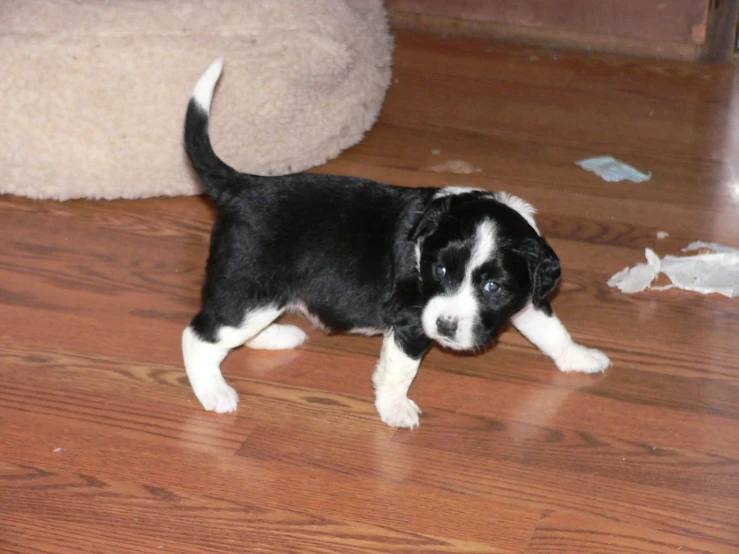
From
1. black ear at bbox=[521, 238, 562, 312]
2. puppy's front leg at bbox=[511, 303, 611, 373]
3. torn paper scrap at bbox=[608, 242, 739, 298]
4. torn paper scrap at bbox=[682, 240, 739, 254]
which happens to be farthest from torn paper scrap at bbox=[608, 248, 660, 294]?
black ear at bbox=[521, 238, 562, 312]

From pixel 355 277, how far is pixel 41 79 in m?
1.71

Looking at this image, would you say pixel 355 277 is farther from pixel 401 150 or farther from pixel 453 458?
pixel 401 150

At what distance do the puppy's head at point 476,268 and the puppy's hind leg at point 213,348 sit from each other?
484mm

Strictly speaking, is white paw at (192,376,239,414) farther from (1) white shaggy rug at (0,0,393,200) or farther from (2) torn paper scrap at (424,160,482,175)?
(2) torn paper scrap at (424,160,482,175)

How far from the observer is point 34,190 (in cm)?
380

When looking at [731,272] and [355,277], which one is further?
[731,272]

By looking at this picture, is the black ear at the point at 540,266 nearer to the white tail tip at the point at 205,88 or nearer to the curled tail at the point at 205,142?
the curled tail at the point at 205,142

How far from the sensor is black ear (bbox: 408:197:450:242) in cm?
249

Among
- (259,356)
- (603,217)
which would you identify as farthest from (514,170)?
(259,356)

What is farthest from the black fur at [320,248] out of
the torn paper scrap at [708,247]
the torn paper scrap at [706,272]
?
the torn paper scrap at [708,247]

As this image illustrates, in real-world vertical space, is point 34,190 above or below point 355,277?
below

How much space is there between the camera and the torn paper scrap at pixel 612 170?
4027 millimetres

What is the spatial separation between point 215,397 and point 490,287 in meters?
0.86

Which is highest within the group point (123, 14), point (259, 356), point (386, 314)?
point (123, 14)
